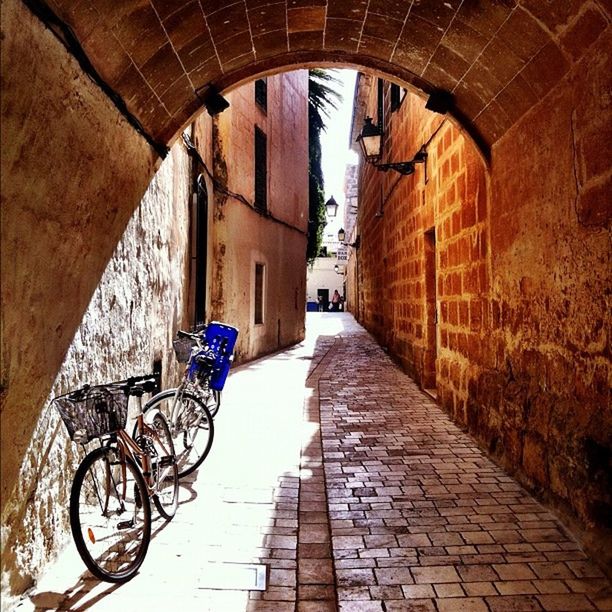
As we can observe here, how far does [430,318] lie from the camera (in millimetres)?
7750

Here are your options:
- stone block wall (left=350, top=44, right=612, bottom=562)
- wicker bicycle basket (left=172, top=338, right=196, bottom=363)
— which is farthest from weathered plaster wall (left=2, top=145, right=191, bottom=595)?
stone block wall (left=350, top=44, right=612, bottom=562)

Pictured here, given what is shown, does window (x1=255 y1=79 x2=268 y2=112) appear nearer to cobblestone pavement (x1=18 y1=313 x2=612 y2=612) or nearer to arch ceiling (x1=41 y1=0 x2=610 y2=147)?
arch ceiling (x1=41 y1=0 x2=610 y2=147)

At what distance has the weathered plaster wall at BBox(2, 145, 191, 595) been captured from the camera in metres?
2.53

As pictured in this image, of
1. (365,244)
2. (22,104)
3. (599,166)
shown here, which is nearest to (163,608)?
(22,104)

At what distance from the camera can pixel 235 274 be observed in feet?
35.4

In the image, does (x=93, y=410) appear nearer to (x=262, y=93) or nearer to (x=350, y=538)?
(x=350, y=538)

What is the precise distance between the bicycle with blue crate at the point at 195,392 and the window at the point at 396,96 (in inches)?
256

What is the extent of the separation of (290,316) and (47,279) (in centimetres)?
1315

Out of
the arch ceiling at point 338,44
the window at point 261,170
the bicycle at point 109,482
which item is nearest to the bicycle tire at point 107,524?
the bicycle at point 109,482

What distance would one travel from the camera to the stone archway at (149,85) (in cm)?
232

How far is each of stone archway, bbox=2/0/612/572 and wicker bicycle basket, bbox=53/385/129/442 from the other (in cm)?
20

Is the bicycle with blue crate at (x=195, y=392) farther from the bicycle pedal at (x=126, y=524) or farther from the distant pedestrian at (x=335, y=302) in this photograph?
the distant pedestrian at (x=335, y=302)

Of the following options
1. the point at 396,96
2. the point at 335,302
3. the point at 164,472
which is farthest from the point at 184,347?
the point at 335,302

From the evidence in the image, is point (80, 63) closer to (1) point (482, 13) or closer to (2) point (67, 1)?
(2) point (67, 1)
